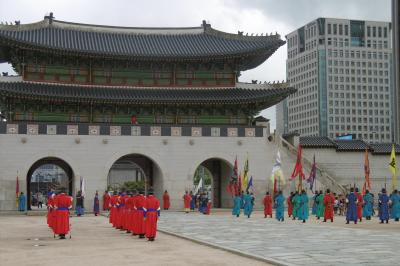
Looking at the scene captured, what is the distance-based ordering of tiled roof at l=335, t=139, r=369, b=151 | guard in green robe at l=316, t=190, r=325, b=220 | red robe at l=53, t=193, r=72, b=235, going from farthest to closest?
1. tiled roof at l=335, t=139, r=369, b=151
2. guard in green robe at l=316, t=190, r=325, b=220
3. red robe at l=53, t=193, r=72, b=235

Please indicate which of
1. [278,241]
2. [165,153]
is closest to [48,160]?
[165,153]

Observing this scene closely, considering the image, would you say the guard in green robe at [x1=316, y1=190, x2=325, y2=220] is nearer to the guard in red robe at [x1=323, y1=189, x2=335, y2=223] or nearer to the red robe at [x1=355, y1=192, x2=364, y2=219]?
the guard in red robe at [x1=323, y1=189, x2=335, y2=223]

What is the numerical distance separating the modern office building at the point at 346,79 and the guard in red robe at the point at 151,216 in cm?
9713

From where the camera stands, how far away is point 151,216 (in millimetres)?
16500

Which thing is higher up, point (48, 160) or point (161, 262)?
point (48, 160)

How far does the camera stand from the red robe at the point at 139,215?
1714 centimetres

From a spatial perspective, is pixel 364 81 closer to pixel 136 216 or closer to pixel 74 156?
pixel 74 156

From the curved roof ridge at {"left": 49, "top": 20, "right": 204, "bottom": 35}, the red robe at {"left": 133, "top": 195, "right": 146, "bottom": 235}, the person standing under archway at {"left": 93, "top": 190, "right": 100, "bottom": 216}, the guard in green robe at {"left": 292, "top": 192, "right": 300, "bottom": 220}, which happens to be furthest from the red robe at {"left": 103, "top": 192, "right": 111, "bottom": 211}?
the red robe at {"left": 133, "top": 195, "right": 146, "bottom": 235}

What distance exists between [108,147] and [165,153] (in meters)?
3.39

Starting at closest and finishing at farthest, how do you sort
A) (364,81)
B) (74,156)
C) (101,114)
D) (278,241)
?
1. (278,241)
2. (74,156)
3. (101,114)
4. (364,81)

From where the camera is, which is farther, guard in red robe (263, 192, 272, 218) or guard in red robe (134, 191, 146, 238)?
guard in red robe (263, 192, 272, 218)

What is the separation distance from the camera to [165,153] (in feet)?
117

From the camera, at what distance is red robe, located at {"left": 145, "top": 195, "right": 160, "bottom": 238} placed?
16.2m

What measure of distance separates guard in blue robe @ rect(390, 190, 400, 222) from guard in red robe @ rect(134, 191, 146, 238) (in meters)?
11.9
